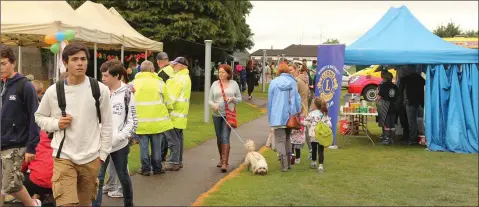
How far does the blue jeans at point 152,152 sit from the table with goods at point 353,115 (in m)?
5.96

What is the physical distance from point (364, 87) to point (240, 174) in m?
19.1

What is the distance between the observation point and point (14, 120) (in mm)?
5293

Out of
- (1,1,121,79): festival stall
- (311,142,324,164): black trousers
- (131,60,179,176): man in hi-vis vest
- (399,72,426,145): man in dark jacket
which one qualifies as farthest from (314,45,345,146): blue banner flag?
(1,1,121,79): festival stall

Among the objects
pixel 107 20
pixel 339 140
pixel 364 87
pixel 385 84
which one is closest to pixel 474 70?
pixel 385 84

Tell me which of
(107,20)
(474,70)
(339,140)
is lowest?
(339,140)

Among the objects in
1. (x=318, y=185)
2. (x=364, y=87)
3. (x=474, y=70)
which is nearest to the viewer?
(x=318, y=185)

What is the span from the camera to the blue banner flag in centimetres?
1158

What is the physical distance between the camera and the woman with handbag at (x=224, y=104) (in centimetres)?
872

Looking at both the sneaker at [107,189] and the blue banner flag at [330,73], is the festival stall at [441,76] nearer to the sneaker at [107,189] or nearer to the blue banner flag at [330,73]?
the blue banner flag at [330,73]

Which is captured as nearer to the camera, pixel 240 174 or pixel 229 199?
pixel 229 199

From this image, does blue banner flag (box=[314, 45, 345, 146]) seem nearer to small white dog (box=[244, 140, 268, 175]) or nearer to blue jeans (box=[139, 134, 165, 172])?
small white dog (box=[244, 140, 268, 175])

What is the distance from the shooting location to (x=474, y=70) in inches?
440

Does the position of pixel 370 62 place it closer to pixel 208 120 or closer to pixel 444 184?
pixel 444 184

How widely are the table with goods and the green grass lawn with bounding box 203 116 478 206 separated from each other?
1891 mm
